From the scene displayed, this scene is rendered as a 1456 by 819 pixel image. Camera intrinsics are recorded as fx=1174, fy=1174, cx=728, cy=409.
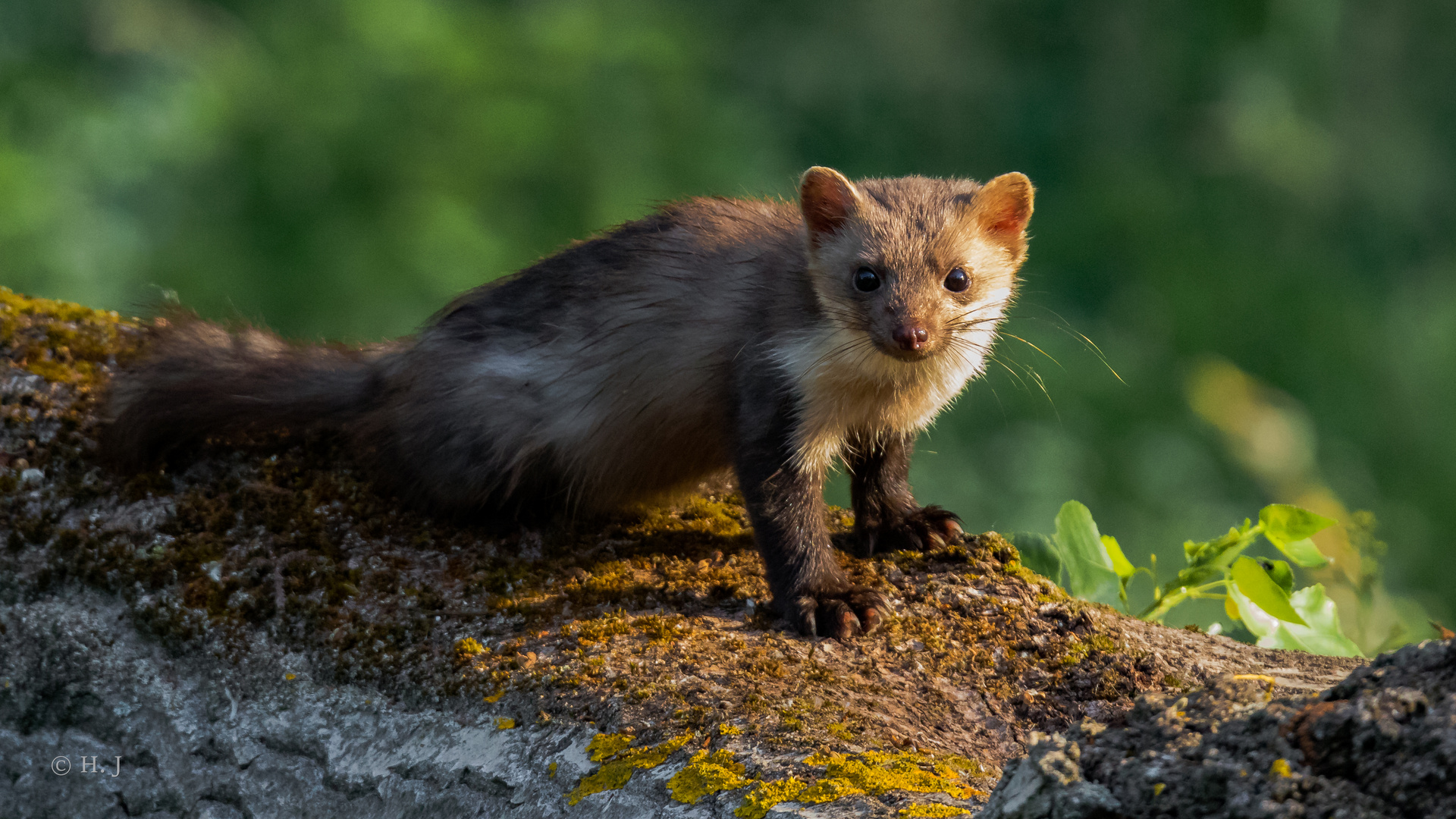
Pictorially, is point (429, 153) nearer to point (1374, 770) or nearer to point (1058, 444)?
point (1058, 444)

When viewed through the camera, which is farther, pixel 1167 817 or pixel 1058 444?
pixel 1058 444

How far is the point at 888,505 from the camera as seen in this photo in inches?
152

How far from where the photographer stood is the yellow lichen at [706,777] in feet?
7.54

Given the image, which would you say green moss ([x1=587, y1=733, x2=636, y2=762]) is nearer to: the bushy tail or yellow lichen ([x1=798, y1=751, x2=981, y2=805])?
yellow lichen ([x1=798, y1=751, x2=981, y2=805])

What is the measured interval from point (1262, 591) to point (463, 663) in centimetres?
207

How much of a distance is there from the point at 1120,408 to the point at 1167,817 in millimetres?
8022

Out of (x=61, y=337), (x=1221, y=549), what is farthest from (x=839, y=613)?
(x=61, y=337)

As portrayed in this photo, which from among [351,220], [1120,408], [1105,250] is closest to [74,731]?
[351,220]

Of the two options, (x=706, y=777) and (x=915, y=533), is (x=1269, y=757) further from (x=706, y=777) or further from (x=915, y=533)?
(x=915, y=533)

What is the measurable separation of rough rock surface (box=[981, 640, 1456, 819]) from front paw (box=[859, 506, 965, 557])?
72.4 inches

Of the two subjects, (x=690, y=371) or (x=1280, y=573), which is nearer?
(x=1280, y=573)

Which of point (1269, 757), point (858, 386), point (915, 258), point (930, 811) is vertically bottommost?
point (930, 811)

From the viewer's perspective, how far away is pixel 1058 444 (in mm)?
8914

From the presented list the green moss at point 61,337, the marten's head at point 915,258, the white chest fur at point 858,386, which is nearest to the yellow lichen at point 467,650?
the white chest fur at point 858,386
